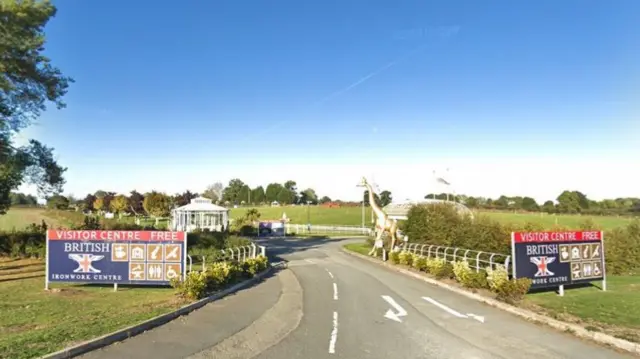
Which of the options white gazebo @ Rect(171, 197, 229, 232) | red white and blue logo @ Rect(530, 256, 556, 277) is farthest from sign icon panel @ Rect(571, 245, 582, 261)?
white gazebo @ Rect(171, 197, 229, 232)

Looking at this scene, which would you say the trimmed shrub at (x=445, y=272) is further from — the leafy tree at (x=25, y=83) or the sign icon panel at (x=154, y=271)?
the leafy tree at (x=25, y=83)

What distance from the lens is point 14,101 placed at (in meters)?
22.5

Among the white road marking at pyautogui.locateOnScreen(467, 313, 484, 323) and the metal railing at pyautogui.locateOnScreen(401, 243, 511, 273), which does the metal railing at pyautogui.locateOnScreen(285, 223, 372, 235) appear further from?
the white road marking at pyautogui.locateOnScreen(467, 313, 484, 323)

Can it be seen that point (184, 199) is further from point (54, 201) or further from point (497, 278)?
point (497, 278)

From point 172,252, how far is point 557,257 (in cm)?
1354

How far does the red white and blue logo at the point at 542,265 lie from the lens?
15.7m

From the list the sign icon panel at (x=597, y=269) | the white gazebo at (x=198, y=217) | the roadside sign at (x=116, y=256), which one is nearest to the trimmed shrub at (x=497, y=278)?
the sign icon panel at (x=597, y=269)

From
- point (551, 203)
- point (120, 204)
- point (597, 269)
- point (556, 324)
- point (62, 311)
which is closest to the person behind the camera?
point (556, 324)

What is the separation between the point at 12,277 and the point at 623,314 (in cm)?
2251

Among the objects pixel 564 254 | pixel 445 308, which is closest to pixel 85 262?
pixel 445 308

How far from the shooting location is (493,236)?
24047 millimetres

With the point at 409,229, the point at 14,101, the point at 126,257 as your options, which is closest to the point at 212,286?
the point at 126,257

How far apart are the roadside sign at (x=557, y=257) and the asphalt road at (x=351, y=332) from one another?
2395 millimetres

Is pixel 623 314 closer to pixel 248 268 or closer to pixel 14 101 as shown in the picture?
pixel 248 268
